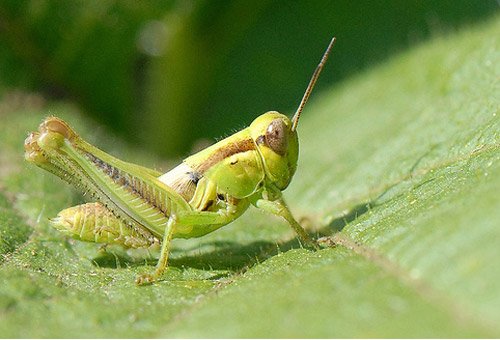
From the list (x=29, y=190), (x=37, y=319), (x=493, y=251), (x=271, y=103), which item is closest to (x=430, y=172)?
(x=493, y=251)

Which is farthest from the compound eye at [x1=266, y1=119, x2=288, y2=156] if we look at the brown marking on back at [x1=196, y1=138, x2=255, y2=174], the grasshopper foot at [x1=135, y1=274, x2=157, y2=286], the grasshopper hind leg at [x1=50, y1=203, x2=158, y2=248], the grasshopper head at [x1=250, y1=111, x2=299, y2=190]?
the grasshopper foot at [x1=135, y1=274, x2=157, y2=286]

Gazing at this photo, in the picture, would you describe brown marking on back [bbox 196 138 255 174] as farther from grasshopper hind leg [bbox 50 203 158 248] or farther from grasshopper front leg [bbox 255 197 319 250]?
grasshopper hind leg [bbox 50 203 158 248]

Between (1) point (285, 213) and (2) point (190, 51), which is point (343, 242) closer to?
(1) point (285, 213)

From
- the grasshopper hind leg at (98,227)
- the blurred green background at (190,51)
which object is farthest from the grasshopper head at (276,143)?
the blurred green background at (190,51)

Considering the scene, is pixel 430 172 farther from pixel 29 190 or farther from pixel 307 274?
pixel 29 190

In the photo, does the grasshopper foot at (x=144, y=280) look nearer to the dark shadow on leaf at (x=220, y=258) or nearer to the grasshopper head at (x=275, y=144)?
the dark shadow on leaf at (x=220, y=258)
